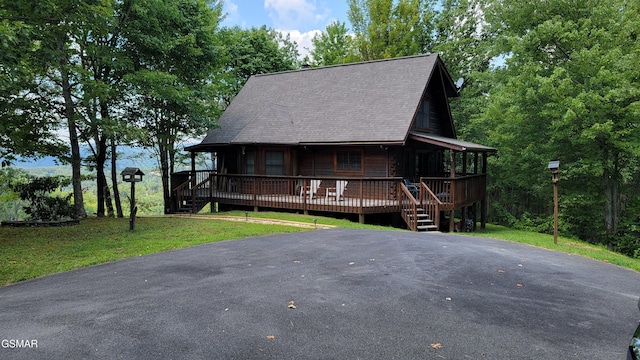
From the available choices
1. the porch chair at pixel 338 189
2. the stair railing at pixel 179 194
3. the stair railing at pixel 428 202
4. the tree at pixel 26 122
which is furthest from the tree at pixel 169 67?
the stair railing at pixel 428 202

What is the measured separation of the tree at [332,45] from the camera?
104 ft

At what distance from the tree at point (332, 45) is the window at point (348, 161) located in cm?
1676

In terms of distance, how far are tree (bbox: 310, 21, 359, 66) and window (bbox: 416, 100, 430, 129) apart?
14543 mm

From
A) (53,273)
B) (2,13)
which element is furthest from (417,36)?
(53,273)

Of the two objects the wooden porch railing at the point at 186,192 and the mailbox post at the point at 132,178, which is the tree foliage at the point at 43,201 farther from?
the mailbox post at the point at 132,178

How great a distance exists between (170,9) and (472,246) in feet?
47.7

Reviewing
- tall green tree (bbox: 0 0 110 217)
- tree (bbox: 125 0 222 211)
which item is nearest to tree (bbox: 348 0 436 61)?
tree (bbox: 125 0 222 211)

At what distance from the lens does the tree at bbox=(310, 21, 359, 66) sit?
31781mm

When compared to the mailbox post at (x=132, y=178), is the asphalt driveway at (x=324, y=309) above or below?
below

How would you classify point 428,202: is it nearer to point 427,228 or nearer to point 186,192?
point 427,228

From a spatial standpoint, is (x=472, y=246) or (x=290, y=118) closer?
(x=472, y=246)

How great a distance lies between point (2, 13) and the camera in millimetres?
8688

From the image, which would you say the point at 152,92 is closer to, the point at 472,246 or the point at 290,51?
the point at 472,246

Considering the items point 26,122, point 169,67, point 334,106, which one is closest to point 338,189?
point 334,106
